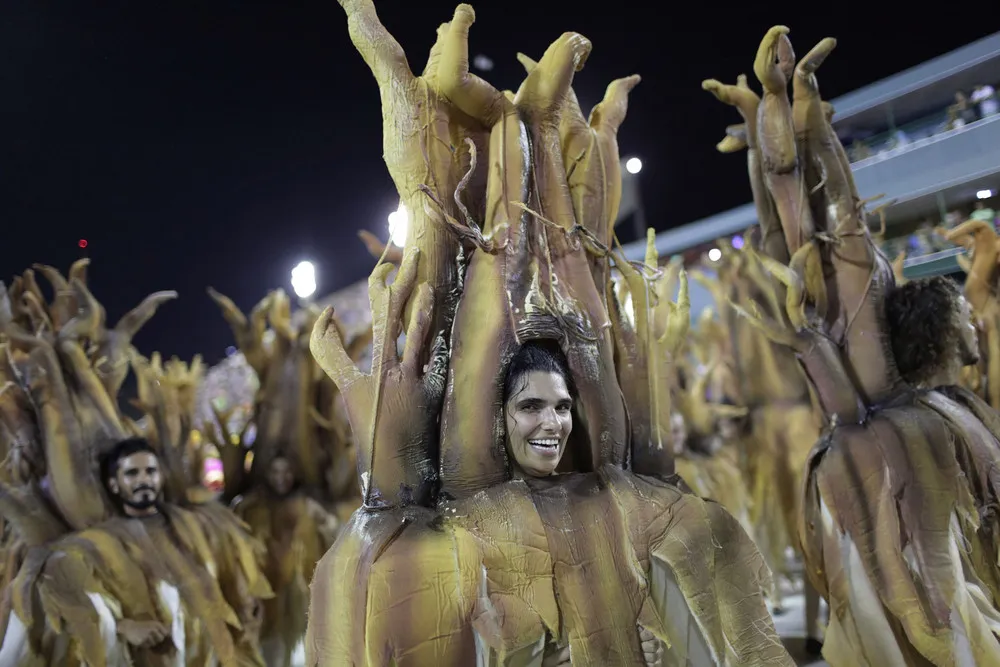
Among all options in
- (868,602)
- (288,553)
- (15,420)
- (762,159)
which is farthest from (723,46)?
(15,420)

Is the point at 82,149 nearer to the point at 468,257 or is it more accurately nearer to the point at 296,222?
the point at 296,222

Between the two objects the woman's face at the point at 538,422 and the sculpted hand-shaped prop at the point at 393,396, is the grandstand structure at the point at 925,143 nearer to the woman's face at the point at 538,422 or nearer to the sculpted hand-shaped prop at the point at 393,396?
the woman's face at the point at 538,422

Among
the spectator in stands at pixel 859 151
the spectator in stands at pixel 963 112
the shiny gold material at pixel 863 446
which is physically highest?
the spectator in stands at pixel 859 151

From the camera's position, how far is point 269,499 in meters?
3.76

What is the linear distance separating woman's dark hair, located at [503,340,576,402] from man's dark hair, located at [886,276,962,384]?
141 cm

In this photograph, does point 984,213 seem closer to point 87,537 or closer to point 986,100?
point 986,100

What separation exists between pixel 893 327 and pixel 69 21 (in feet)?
10.9

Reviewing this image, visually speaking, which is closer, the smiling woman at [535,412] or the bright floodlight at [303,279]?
the smiling woman at [535,412]

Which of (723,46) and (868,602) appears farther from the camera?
(723,46)

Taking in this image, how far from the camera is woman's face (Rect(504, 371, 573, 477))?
1.45 metres

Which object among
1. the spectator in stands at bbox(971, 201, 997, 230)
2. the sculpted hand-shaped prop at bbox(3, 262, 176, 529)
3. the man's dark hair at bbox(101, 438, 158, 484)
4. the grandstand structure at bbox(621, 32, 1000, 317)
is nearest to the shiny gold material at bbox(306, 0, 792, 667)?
the man's dark hair at bbox(101, 438, 158, 484)

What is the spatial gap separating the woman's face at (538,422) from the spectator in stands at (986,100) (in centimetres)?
325

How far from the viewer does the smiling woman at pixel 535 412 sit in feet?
4.77

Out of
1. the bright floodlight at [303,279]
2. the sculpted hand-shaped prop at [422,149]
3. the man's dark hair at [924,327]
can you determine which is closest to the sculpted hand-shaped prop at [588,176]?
the sculpted hand-shaped prop at [422,149]
